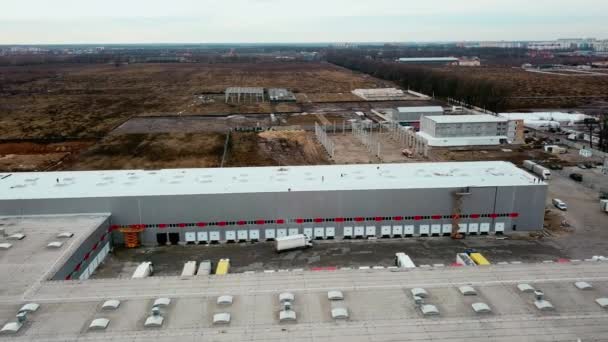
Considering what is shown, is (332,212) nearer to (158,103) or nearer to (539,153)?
(539,153)

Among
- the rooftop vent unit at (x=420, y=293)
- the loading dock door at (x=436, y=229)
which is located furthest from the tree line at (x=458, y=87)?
the rooftop vent unit at (x=420, y=293)

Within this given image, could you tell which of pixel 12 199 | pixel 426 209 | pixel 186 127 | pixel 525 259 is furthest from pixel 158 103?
pixel 525 259

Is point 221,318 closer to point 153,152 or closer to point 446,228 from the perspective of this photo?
point 446,228

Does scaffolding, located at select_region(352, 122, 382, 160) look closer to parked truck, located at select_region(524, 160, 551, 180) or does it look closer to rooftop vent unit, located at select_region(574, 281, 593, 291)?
parked truck, located at select_region(524, 160, 551, 180)

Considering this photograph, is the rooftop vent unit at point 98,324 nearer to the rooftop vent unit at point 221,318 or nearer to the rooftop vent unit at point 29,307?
the rooftop vent unit at point 29,307

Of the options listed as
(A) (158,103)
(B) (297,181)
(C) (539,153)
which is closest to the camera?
(B) (297,181)

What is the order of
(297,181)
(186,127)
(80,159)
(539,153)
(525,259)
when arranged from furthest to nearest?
(186,127)
(539,153)
(80,159)
(297,181)
(525,259)

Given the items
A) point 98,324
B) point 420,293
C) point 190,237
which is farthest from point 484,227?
point 98,324
